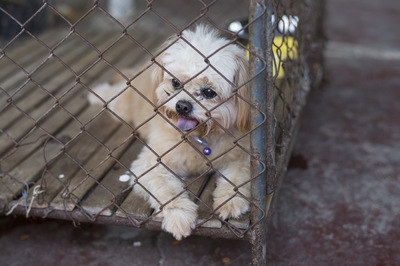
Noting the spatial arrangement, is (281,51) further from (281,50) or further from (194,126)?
(194,126)

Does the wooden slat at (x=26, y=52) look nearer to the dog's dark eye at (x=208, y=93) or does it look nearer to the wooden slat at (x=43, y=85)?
the wooden slat at (x=43, y=85)

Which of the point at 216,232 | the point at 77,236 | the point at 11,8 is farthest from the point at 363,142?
the point at 11,8

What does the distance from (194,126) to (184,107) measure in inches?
5.0

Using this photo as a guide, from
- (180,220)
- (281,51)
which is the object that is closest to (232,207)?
(180,220)

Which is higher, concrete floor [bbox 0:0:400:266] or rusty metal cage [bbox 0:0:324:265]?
rusty metal cage [bbox 0:0:324:265]

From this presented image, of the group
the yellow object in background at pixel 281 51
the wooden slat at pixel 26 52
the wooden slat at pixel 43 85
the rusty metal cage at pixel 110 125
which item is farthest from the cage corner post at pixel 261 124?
the wooden slat at pixel 26 52

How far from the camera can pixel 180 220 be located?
240cm

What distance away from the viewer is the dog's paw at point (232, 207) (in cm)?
243

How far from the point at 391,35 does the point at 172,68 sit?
4308 mm

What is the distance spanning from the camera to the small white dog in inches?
95.4

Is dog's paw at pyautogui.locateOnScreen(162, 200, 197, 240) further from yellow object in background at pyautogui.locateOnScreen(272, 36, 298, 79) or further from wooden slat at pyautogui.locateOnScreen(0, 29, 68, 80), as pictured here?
wooden slat at pyautogui.locateOnScreen(0, 29, 68, 80)

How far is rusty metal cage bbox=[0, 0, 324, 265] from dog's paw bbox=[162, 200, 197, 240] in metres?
0.04

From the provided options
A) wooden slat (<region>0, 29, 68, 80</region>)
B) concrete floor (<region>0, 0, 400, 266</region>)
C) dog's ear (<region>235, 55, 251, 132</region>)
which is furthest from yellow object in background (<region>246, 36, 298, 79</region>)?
wooden slat (<region>0, 29, 68, 80</region>)

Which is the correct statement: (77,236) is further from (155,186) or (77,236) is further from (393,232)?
(393,232)
